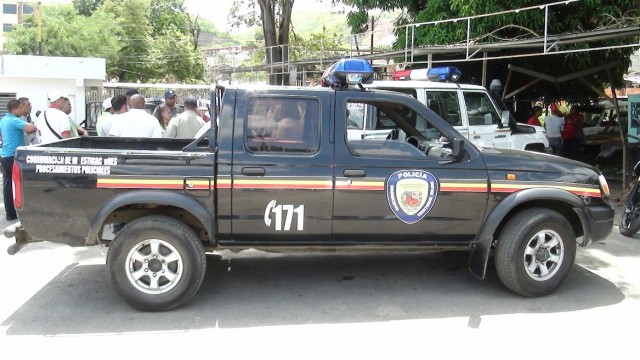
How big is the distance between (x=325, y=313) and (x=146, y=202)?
1.67 metres

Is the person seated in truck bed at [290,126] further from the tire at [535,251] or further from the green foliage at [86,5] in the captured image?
the green foliage at [86,5]

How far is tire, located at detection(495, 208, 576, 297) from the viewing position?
4.89 metres

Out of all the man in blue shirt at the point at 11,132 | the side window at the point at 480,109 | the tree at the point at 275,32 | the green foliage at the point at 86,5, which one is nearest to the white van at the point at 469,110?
the side window at the point at 480,109

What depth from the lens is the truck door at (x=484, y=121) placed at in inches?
349

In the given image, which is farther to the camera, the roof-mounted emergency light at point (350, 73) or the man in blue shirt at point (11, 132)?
the man in blue shirt at point (11, 132)

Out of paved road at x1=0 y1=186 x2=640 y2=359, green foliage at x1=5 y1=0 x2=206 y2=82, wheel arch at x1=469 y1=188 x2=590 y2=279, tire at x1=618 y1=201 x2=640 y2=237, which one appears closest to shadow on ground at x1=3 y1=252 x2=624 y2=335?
paved road at x1=0 y1=186 x2=640 y2=359

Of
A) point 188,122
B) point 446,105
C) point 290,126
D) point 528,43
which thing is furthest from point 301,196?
point 528,43

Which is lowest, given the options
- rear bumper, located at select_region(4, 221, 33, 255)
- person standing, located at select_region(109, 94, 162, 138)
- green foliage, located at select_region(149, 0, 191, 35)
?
rear bumper, located at select_region(4, 221, 33, 255)

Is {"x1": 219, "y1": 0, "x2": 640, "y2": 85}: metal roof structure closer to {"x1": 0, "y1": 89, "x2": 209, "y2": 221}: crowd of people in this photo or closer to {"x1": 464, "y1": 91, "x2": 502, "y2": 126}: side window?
{"x1": 464, "y1": 91, "x2": 502, "y2": 126}: side window

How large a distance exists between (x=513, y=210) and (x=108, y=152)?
3387mm

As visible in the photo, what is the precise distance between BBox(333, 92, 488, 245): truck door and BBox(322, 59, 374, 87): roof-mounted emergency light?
13 centimetres

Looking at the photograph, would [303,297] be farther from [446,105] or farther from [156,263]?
[446,105]

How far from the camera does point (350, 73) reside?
16.1ft

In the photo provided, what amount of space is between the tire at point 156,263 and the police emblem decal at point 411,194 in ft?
5.30
